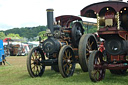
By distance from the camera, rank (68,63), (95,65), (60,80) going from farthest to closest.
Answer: (68,63) → (60,80) → (95,65)

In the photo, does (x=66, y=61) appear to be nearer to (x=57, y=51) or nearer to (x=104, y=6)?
(x=57, y=51)

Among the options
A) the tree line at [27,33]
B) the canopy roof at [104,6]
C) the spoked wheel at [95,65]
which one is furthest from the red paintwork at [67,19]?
the tree line at [27,33]


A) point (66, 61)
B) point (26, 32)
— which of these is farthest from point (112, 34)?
point (26, 32)

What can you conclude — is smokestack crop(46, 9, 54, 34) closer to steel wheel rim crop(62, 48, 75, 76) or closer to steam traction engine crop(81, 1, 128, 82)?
steel wheel rim crop(62, 48, 75, 76)

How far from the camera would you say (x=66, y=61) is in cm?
754

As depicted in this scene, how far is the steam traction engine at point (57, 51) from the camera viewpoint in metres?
7.48

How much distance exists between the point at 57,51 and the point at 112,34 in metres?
2.42

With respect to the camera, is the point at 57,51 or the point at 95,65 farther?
the point at 57,51

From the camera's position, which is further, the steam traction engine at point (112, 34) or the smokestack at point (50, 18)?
the smokestack at point (50, 18)

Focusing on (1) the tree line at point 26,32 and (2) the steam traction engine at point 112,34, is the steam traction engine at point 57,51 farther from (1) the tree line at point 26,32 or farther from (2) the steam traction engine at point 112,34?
(1) the tree line at point 26,32

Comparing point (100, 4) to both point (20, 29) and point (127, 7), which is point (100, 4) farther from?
point (20, 29)

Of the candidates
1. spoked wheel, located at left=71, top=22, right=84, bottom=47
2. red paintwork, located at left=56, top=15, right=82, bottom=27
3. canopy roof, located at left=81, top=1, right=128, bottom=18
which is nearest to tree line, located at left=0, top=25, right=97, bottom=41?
red paintwork, located at left=56, top=15, right=82, bottom=27

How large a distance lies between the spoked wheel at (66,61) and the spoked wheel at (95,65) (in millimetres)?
1272

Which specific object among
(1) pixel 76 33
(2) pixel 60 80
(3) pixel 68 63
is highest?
(1) pixel 76 33
